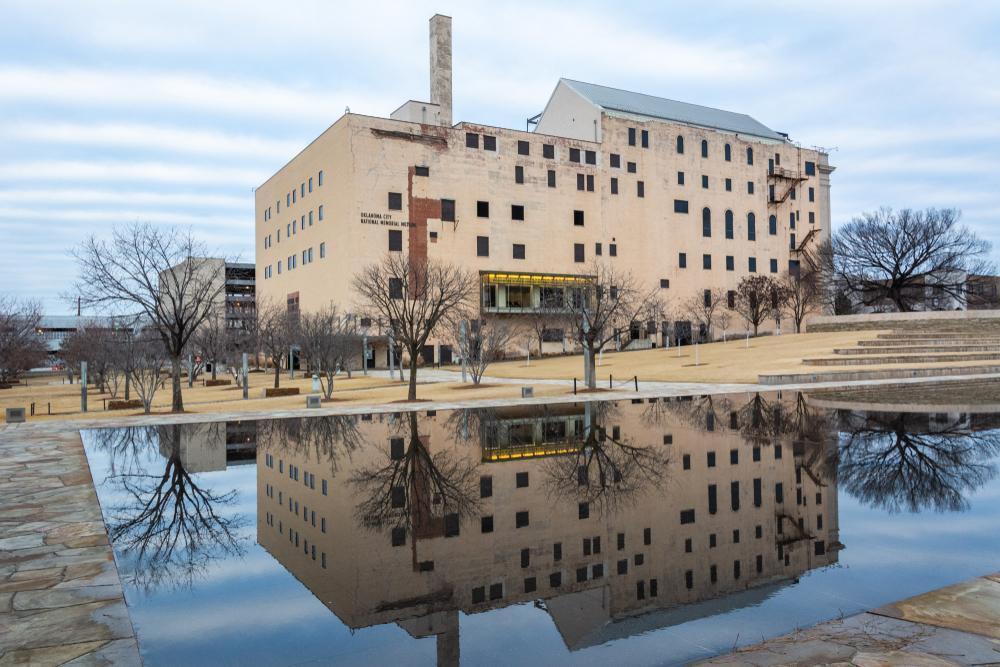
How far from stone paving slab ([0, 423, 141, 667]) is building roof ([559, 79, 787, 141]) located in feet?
223

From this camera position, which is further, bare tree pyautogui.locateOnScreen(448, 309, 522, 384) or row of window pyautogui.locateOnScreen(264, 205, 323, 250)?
row of window pyautogui.locateOnScreen(264, 205, 323, 250)

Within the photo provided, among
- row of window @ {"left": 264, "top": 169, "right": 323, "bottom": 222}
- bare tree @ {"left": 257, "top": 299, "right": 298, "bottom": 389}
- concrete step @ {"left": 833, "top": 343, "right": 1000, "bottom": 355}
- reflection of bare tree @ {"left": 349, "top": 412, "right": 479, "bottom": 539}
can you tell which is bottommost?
reflection of bare tree @ {"left": 349, "top": 412, "right": 479, "bottom": 539}

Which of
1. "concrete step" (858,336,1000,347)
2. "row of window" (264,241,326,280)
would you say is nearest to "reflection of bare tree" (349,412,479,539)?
"concrete step" (858,336,1000,347)

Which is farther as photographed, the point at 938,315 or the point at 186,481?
the point at 938,315

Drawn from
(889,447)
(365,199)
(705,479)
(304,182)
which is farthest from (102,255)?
(304,182)

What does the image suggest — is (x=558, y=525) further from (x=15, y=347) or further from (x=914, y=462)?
(x=15, y=347)

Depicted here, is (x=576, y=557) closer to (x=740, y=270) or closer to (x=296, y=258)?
(x=296, y=258)

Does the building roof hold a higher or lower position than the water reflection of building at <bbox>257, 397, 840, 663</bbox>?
higher

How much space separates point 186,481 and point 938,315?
5509 centimetres

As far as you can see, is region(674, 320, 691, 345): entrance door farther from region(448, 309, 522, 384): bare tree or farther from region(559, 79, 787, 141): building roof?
region(559, 79, 787, 141): building roof

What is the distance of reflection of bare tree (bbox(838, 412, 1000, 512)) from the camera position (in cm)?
927

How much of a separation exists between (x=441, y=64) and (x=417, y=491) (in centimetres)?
6336

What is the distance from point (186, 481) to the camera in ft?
38.4

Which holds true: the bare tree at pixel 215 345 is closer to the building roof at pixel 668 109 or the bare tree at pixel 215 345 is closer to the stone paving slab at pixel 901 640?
the building roof at pixel 668 109
